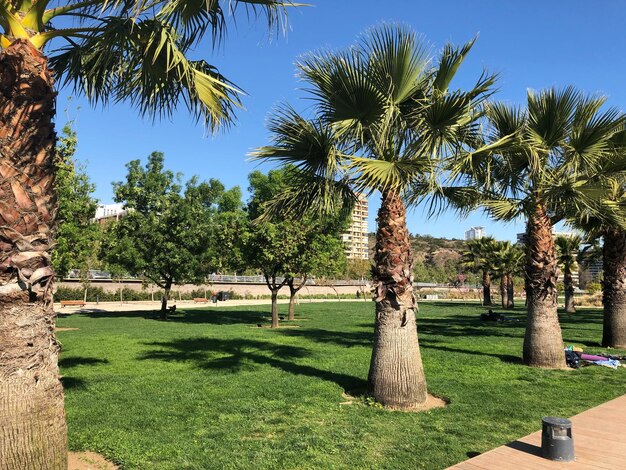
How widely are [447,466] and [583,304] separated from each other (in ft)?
164

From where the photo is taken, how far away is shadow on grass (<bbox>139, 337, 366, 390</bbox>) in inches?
394

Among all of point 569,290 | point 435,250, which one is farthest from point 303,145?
point 435,250

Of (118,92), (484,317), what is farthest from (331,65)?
(484,317)

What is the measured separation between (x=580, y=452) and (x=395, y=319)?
122 inches

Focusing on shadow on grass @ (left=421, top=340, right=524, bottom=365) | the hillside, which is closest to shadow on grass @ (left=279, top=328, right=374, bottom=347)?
shadow on grass @ (left=421, top=340, right=524, bottom=365)

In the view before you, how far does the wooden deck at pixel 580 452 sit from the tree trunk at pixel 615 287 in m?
8.97

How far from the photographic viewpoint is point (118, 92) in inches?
240

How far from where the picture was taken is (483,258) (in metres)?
43.6

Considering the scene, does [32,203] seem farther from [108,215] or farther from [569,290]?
[108,215]

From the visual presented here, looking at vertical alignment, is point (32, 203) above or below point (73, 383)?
above

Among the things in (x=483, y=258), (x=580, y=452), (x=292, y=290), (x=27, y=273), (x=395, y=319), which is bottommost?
(x=580, y=452)

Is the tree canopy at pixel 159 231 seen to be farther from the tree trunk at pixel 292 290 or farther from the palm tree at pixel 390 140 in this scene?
the palm tree at pixel 390 140

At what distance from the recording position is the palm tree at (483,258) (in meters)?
42.9

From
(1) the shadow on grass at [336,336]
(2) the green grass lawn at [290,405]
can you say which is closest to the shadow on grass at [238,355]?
(2) the green grass lawn at [290,405]
